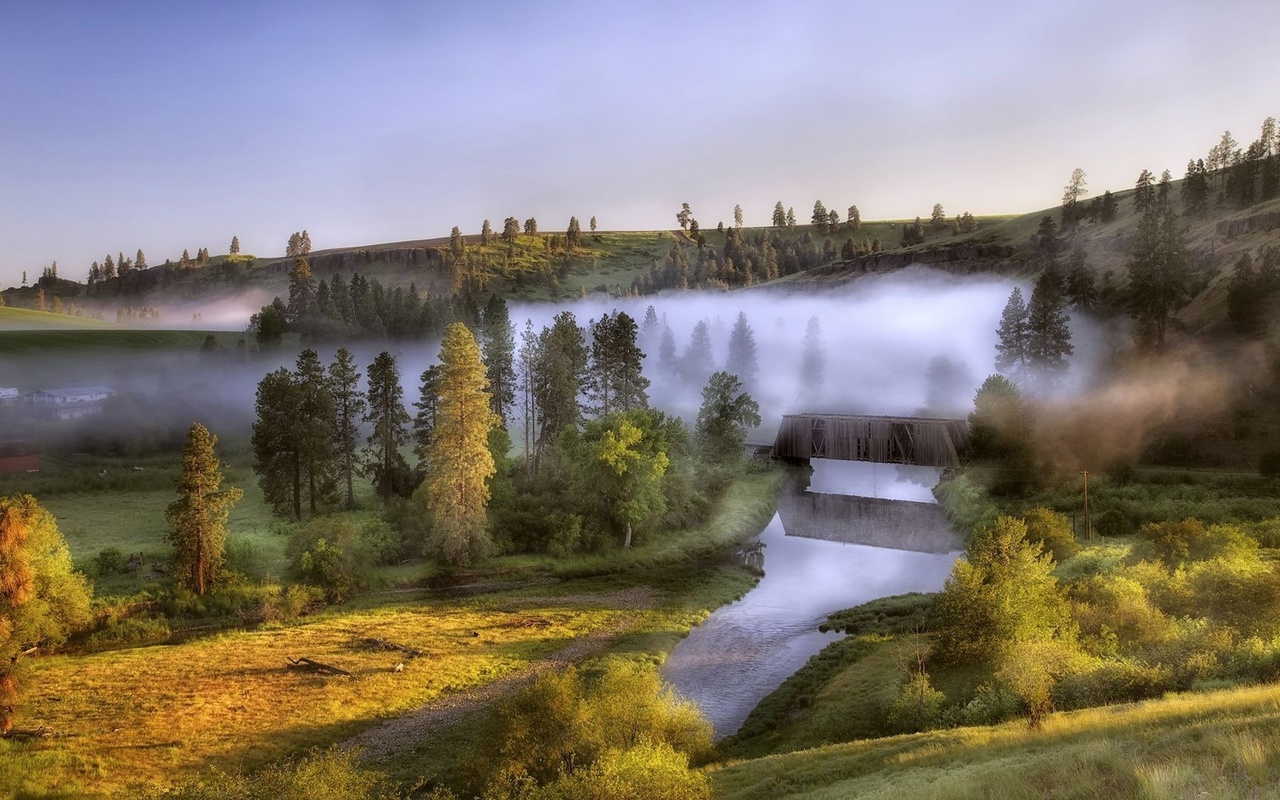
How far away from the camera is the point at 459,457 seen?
190 ft

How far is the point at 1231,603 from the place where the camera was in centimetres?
3453

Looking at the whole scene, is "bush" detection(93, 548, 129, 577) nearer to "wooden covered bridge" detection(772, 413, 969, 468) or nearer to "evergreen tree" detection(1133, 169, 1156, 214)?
"wooden covered bridge" detection(772, 413, 969, 468)

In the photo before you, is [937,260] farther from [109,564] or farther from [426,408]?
[109,564]

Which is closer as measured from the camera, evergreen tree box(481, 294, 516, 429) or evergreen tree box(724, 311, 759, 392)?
evergreen tree box(481, 294, 516, 429)

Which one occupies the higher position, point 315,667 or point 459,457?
point 459,457

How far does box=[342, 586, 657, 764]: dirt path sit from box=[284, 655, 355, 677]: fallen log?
6.47m

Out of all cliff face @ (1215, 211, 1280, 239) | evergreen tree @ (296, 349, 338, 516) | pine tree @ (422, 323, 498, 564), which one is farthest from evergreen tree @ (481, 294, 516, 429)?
cliff face @ (1215, 211, 1280, 239)

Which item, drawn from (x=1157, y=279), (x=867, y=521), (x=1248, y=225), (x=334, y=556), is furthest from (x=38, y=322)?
(x=1248, y=225)

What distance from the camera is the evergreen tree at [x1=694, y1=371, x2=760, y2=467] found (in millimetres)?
86000

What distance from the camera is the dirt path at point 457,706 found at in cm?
3234

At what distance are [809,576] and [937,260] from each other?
128 metres

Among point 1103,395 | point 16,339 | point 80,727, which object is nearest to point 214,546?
point 80,727

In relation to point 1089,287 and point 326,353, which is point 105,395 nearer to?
point 326,353

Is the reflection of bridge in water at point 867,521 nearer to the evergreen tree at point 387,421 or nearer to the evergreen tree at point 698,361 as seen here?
the evergreen tree at point 387,421
